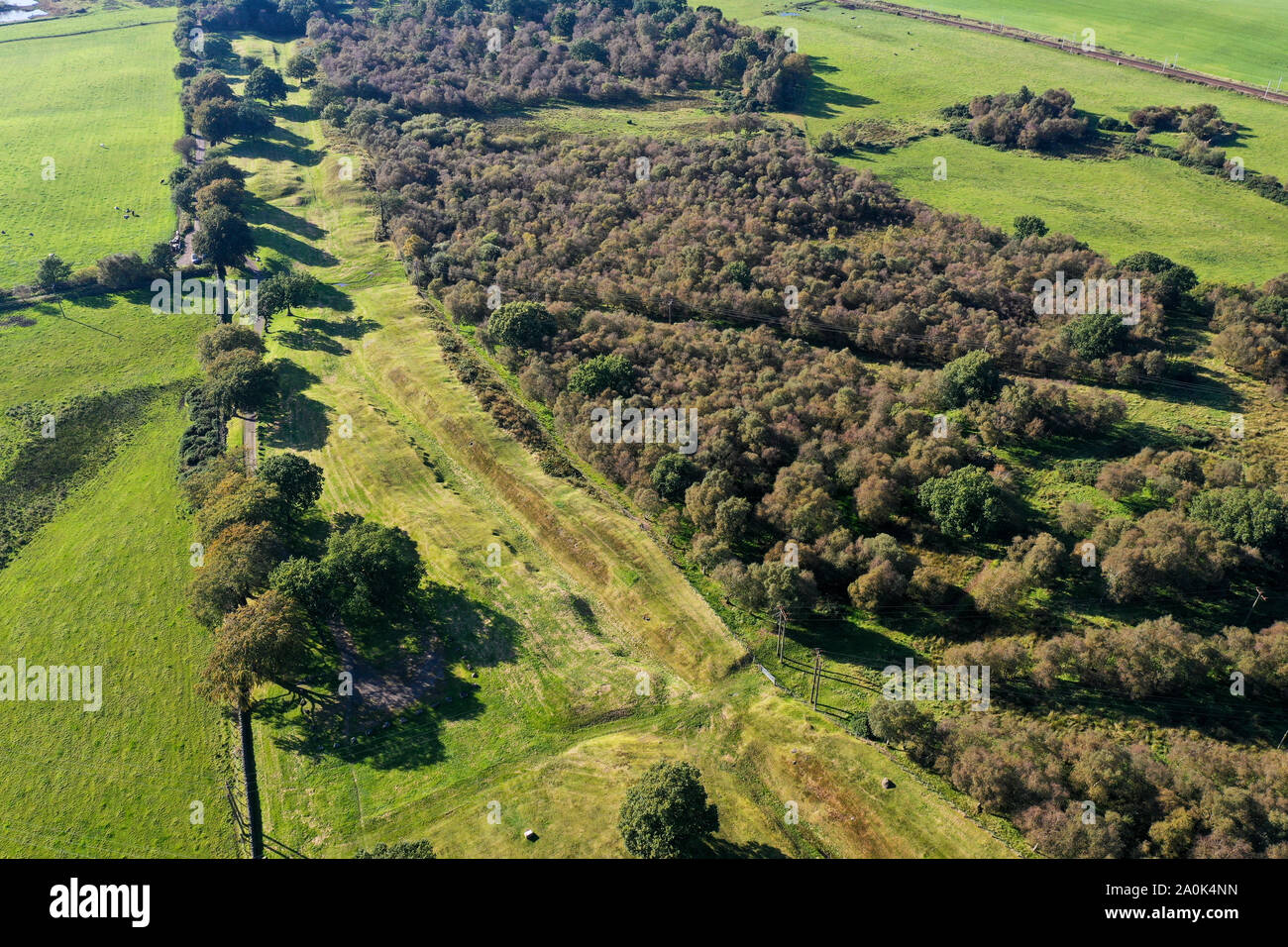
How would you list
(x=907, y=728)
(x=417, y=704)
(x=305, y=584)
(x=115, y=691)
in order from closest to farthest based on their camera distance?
(x=907, y=728)
(x=417, y=704)
(x=115, y=691)
(x=305, y=584)

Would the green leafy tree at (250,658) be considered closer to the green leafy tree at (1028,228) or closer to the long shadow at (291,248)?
the long shadow at (291,248)

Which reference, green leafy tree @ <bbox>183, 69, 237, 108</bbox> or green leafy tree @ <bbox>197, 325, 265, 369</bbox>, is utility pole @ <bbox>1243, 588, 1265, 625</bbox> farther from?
green leafy tree @ <bbox>183, 69, 237, 108</bbox>

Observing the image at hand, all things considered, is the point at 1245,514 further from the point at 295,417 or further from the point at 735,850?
the point at 295,417

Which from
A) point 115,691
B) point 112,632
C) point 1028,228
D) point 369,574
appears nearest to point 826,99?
point 1028,228

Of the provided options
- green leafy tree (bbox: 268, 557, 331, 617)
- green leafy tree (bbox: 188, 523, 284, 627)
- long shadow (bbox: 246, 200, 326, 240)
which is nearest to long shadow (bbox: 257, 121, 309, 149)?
long shadow (bbox: 246, 200, 326, 240)

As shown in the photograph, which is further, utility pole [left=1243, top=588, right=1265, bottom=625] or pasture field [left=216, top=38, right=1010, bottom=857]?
utility pole [left=1243, top=588, right=1265, bottom=625]

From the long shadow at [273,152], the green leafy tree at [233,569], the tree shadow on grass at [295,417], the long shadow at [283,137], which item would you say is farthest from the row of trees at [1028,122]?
the green leafy tree at [233,569]
